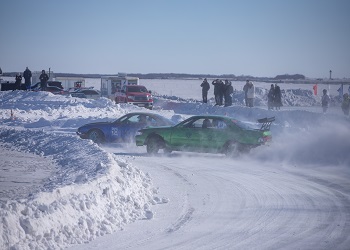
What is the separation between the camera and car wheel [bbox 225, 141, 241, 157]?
1542 centimetres

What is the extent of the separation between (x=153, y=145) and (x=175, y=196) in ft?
A: 21.6

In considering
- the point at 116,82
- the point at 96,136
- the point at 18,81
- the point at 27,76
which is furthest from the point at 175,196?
the point at 18,81

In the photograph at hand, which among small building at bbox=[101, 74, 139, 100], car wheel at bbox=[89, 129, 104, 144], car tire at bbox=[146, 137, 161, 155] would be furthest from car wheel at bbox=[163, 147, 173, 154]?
small building at bbox=[101, 74, 139, 100]

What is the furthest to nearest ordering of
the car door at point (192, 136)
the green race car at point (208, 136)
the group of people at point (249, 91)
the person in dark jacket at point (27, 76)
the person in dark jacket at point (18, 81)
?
the person in dark jacket at point (18, 81) → the person in dark jacket at point (27, 76) → the group of people at point (249, 91) → the car door at point (192, 136) → the green race car at point (208, 136)

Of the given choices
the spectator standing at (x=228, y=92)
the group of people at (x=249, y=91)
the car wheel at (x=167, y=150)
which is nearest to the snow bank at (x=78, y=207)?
the car wheel at (x=167, y=150)

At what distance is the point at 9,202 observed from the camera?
6582 mm

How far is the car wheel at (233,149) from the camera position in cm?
1542

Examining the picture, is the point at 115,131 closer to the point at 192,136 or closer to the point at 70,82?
the point at 192,136

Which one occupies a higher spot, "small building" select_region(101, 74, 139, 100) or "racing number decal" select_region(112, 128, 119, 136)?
"small building" select_region(101, 74, 139, 100)

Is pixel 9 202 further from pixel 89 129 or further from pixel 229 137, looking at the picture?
pixel 89 129

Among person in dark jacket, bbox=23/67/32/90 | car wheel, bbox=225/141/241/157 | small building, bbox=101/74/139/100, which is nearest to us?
car wheel, bbox=225/141/241/157

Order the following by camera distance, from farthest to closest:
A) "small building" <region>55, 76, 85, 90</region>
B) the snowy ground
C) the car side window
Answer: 1. "small building" <region>55, 76, 85, 90</region>
2. the car side window
3. the snowy ground

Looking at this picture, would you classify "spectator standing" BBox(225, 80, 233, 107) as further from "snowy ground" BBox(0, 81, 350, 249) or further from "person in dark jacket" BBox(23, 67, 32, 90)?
"person in dark jacket" BBox(23, 67, 32, 90)

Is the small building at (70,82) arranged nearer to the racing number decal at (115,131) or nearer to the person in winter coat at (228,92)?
the person in winter coat at (228,92)
